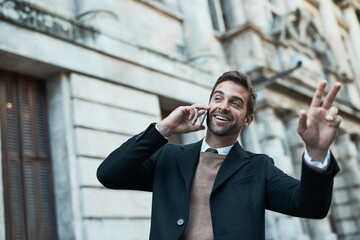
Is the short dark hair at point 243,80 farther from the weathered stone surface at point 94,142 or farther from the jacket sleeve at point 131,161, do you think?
the weathered stone surface at point 94,142

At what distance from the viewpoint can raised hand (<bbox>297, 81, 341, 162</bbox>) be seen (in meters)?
2.16

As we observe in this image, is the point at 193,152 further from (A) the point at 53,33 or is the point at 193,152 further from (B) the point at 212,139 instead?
(A) the point at 53,33

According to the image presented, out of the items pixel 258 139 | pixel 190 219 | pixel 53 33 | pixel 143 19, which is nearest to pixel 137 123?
pixel 53 33

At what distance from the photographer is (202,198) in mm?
2746

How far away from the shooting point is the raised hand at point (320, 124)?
2.16m

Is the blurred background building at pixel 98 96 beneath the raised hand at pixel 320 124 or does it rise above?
above

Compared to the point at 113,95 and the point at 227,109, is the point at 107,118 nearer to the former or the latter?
the point at 113,95

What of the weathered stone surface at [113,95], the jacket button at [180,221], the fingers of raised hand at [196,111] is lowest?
the jacket button at [180,221]

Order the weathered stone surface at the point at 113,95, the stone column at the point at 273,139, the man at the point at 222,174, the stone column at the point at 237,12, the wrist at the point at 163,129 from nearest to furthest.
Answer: the man at the point at 222,174 → the wrist at the point at 163,129 → the weathered stone surface at the point at 113,95 → the stone column at the point at 273,139 → the stone column at the point at 237,12

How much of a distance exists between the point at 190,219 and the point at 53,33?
203 inches

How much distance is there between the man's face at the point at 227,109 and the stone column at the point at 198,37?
795 centimetres

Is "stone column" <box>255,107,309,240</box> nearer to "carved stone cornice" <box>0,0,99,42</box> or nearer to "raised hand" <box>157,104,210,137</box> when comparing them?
"carved stone cornice" <box>0,0,99,42</box>

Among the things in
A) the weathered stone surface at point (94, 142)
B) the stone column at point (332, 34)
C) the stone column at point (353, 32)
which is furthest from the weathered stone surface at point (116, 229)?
the stone column at point (353, 32)

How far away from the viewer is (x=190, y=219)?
2.68 metres
